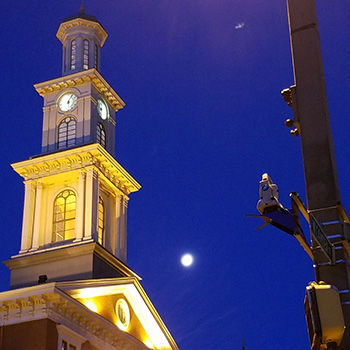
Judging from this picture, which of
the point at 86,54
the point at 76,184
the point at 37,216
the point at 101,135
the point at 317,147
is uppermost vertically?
the point at 86,54

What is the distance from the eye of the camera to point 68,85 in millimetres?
38344

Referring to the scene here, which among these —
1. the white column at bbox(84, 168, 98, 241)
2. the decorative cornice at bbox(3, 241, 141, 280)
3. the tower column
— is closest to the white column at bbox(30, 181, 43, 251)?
the decorative cornice at bbox(3, 241, 141, 280)

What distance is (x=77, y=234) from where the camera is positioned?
3362 centimetres

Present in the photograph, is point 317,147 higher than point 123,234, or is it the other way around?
point 123,234

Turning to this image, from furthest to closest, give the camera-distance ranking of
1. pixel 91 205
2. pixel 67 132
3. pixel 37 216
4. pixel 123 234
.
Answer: pixel 67 132 → pixel 123 234 → pixel 37 216 → pixel 91 205

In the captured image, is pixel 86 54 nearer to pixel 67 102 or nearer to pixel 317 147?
pixel 67 102

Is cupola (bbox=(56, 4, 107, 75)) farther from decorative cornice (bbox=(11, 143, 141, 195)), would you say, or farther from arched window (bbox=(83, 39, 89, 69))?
decorative cornice (bbox=(11, 143, 141, 195))

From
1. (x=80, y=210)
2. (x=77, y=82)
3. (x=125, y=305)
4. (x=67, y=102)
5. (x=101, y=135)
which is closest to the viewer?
(x=125, y=305)

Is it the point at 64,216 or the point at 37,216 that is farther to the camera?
the point at 64,216

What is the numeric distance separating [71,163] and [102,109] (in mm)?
5019

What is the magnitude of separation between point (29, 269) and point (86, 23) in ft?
47.4

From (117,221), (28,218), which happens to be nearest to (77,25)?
(117,221)

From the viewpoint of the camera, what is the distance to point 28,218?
35.3 metres

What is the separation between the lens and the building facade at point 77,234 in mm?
26359
